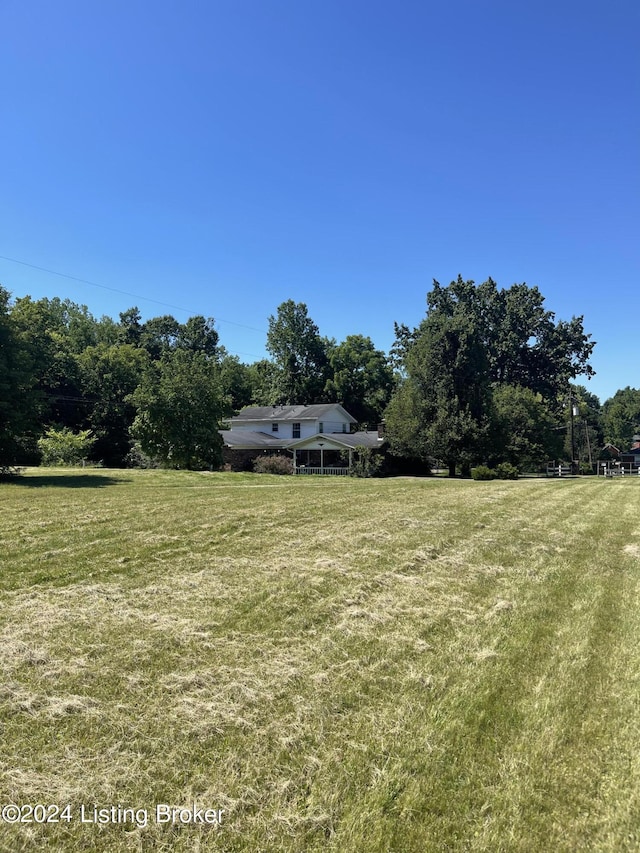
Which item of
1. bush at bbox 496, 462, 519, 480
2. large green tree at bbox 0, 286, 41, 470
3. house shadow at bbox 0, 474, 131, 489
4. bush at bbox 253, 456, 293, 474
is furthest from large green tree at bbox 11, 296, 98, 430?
bush at bbox 496, 462, 519, 480

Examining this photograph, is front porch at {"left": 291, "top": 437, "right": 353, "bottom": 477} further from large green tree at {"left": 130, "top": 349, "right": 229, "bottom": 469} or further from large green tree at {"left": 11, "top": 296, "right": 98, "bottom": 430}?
large green tree at {"left": 11, "top": 296, "right": 98, "bottom": 430}

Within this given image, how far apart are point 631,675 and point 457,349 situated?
107 ft

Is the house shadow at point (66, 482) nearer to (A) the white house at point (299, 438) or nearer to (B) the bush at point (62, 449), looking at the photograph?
(B) the bush at point (62, 449)

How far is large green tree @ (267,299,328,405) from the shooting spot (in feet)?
204

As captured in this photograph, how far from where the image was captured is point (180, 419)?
1200 inches

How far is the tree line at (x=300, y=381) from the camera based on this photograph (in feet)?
99.0

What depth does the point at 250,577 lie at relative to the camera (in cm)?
641

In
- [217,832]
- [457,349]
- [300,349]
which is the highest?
[300,349]

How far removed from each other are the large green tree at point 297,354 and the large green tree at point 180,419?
3062 cm

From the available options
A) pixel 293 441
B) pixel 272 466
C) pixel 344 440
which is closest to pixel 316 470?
pixel 272 466

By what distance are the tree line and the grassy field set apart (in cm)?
1711

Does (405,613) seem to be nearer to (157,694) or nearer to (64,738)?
(157,694)

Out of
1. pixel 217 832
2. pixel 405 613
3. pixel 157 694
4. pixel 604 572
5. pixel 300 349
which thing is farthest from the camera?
pixel 300 349

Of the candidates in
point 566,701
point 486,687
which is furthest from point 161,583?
point 566,701
